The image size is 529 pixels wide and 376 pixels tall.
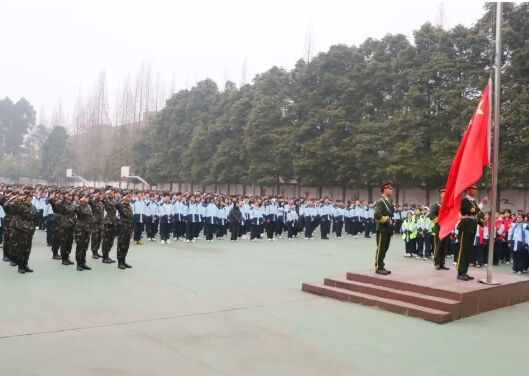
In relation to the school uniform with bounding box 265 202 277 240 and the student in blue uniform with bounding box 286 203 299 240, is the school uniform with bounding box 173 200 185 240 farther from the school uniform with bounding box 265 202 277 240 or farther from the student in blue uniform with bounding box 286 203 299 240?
the student in blue uniform with bounding box 286 203 299 240

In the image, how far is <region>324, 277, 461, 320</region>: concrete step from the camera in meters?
6.13

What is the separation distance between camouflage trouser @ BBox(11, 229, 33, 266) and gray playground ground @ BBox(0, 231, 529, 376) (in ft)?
1.01

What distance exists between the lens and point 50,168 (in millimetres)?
50312

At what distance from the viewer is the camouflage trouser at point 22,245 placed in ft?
27.5

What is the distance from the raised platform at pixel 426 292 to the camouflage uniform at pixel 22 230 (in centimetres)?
491

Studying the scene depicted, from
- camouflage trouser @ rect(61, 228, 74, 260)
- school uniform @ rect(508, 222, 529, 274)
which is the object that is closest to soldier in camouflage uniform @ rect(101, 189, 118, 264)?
camouflage trouser @ rect(61, 228, 74, 260)

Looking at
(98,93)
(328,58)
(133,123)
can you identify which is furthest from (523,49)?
(98,93)

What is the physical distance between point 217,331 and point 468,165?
4.39m

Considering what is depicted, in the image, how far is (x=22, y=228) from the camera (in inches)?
335

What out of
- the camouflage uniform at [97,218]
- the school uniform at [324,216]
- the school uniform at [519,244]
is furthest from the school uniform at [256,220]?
the school uniform at [519,244]

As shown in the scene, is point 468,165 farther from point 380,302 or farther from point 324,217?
point 324,217

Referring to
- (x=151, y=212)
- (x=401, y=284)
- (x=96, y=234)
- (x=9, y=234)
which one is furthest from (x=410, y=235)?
(x=9, y=234)

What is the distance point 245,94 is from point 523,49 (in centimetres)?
1637

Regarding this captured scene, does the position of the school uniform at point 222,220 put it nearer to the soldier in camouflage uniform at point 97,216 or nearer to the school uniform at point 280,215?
the school uniform at point 280,215
